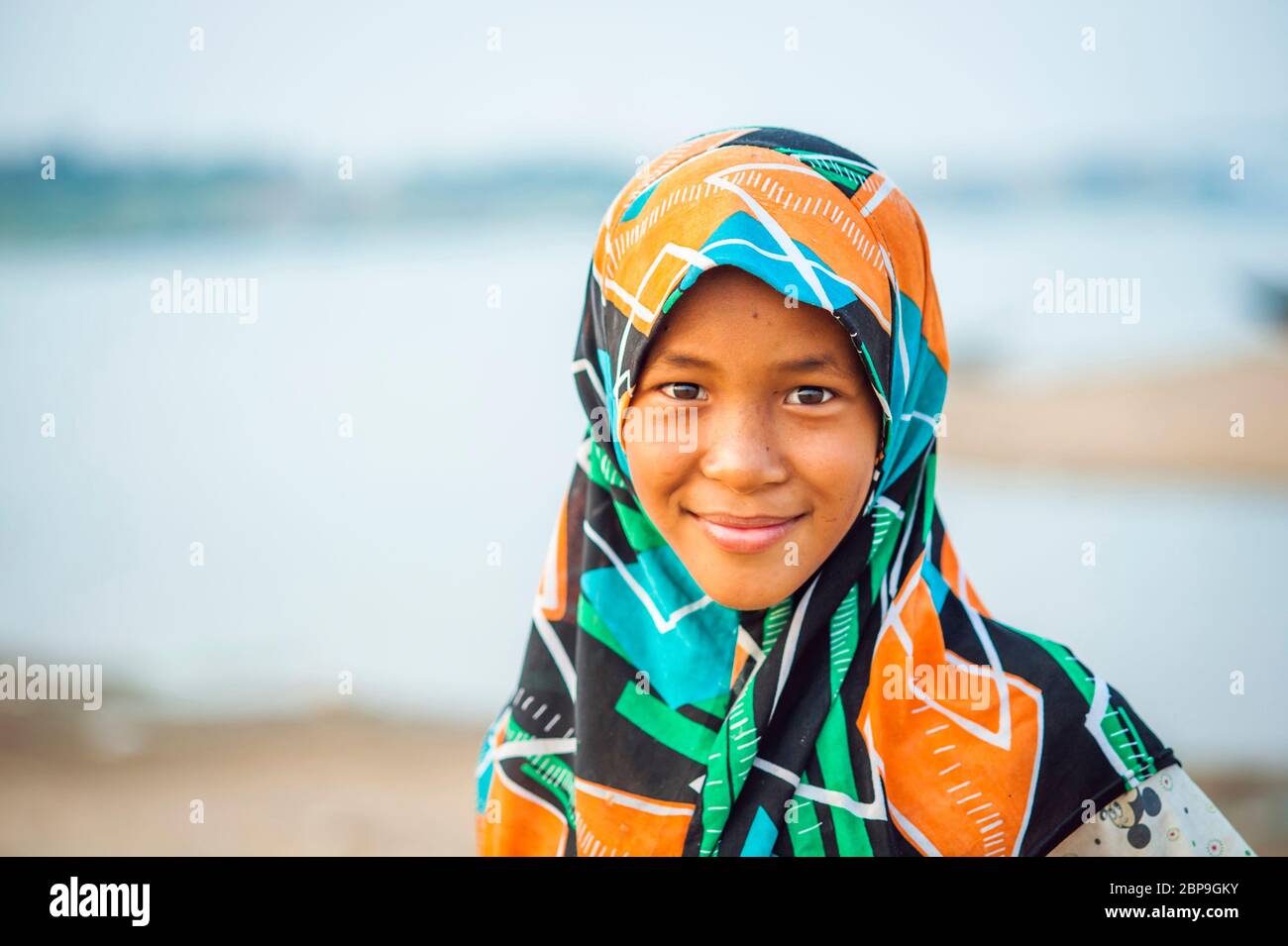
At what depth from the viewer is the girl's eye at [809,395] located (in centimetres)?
121

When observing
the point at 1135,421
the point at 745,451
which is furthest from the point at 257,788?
the point at 1135,421

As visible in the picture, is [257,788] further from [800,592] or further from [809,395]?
[809,395]

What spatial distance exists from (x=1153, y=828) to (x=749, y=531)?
56 cm

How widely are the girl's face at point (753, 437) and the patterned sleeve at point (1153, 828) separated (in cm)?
43

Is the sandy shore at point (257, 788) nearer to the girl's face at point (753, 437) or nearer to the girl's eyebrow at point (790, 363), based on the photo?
the girl's face at point (753, 437)

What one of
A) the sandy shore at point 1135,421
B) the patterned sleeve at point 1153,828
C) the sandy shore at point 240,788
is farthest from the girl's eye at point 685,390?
the sandy shore at point 1135,421

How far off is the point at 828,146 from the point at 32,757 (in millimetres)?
3037

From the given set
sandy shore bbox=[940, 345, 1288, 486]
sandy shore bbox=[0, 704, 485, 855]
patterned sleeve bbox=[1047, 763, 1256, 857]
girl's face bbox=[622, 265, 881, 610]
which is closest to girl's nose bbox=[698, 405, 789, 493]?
girl's face bbox=[622, 265, 881, 610]

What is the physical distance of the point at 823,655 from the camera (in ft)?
4.35

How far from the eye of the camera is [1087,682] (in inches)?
51.9

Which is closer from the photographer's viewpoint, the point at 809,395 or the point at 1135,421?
the point at 809,395

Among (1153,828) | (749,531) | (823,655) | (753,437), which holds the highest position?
(753,437)

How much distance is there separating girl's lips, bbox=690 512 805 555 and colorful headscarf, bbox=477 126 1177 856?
12 cm

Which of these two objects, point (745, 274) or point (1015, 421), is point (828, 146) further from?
point (1015, 421)
